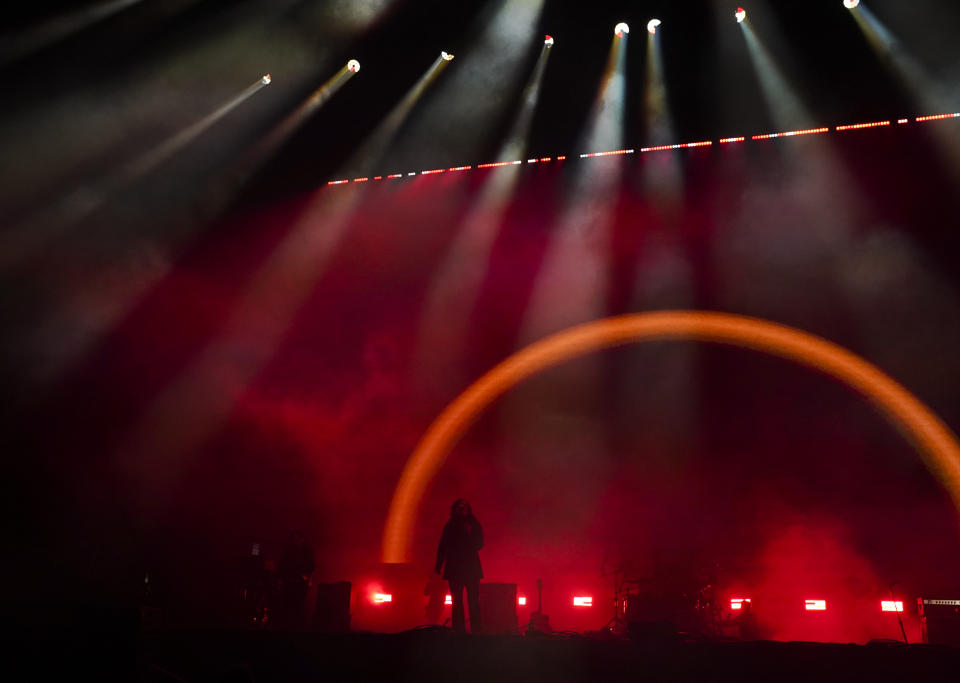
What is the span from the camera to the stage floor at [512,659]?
337 centimetres

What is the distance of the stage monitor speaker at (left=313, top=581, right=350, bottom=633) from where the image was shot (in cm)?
686

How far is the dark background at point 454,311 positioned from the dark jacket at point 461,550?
2831mm

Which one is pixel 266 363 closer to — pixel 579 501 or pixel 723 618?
pixel 579 501

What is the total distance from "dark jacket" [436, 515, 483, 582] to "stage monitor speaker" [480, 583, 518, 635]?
0.88 meters

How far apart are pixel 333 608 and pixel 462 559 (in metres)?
1.55

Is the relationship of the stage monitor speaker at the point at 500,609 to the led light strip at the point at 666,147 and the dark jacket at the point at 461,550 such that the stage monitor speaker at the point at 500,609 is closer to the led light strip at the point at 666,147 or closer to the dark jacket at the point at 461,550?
the dark jacket at the point at 461,550

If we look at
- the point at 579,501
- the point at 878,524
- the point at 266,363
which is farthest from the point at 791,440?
the point at 266,363

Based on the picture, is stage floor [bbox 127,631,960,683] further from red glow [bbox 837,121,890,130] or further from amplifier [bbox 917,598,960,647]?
red glow [bbox 837,121,890,130]

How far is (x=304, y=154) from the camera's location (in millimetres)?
9461

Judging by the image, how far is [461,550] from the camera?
646 cm

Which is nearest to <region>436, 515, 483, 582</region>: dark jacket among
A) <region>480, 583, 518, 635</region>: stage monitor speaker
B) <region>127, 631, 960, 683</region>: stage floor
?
<region>480, 583, 518, 635</region>: stage monitor speaker

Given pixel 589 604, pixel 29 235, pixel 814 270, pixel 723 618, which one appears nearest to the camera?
pixel 29 235

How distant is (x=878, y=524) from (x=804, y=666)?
701 cm

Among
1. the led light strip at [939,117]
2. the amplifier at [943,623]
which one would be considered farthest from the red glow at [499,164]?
the amplifier at [943,623]
